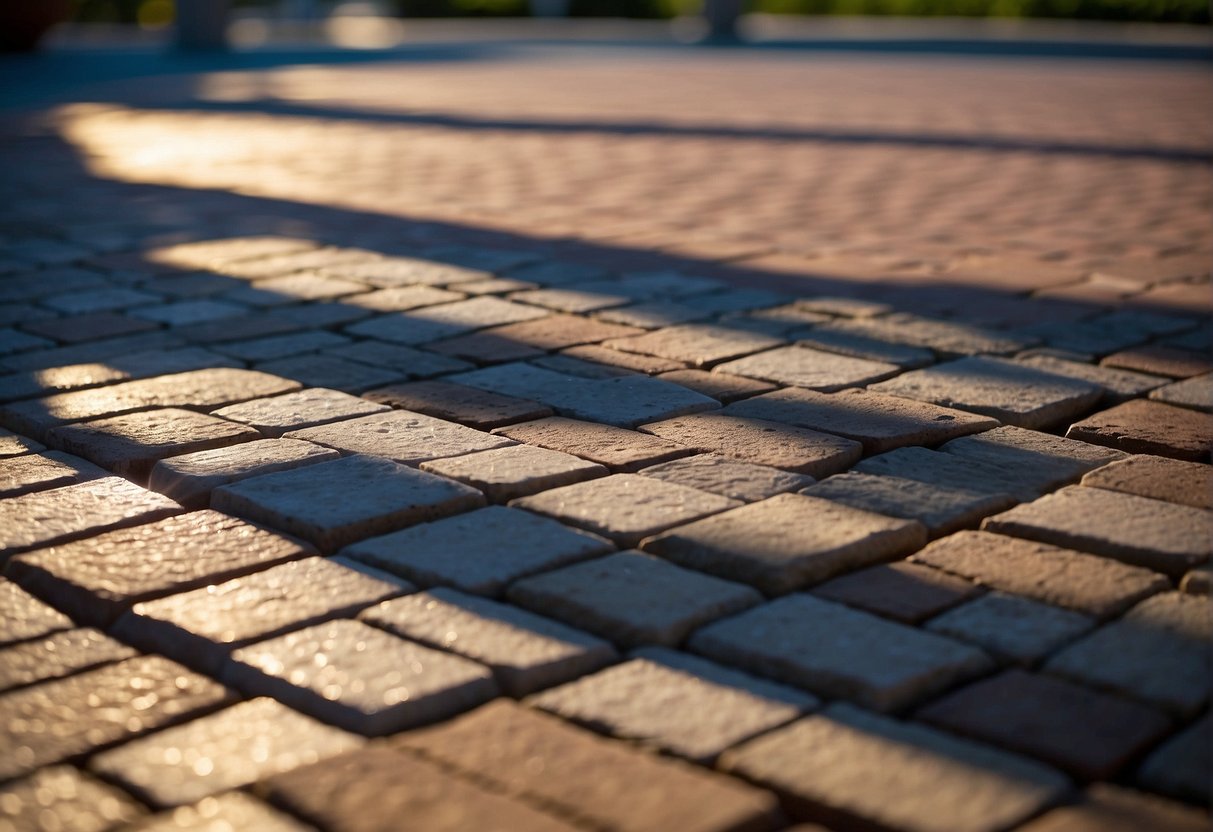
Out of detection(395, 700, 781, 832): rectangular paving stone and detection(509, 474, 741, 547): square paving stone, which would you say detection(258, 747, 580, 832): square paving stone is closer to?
detection(395, 700, 781, 832): rectangular paving stone

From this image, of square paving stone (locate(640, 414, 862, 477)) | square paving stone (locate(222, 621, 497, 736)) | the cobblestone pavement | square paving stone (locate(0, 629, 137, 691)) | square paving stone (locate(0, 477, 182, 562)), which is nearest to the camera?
the cobblestone pavement

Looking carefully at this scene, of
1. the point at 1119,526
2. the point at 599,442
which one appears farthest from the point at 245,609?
the point at 1119,526

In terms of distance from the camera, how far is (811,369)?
11.2 ft

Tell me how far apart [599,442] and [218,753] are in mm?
1253

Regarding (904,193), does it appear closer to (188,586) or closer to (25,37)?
(188,586)

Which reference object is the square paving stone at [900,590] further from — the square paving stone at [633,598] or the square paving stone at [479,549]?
the square paving stone at [479,549]

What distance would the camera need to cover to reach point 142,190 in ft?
20.9

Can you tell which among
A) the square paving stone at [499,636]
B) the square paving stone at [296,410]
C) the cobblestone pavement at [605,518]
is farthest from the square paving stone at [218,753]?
the square paving stone at [296,410]

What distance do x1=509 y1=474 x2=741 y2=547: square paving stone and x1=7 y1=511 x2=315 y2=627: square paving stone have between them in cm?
44

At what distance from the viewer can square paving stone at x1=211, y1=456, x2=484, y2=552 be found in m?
2.38

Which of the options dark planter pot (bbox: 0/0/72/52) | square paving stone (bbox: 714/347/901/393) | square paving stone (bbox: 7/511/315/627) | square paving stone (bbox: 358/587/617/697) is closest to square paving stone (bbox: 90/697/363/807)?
square paving stone (bbox: 358/587/617/697)

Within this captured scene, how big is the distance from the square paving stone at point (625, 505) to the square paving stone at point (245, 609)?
37 cm

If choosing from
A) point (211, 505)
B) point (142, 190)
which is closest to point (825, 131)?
point (142, 190)

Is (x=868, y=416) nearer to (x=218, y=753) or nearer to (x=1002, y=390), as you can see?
(x=1002, y=390)
